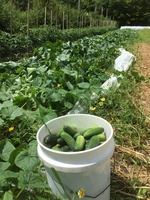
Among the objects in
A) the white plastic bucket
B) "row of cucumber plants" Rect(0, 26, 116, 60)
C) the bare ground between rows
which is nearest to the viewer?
the white plastic bucket

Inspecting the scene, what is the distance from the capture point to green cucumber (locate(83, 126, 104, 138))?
159 cm

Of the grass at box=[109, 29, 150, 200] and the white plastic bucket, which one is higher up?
the white plastic bucket

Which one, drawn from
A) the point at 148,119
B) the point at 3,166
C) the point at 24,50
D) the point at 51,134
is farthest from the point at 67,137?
the point at 24,50

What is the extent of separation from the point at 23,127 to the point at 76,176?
3.44ft

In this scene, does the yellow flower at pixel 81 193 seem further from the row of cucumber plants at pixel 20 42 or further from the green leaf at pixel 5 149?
the row of cucumber plants at pixel 20 42

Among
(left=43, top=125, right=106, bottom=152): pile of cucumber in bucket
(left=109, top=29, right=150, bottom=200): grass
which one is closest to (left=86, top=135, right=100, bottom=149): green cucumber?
(left=43, top=125, right=106, bottom=152): pile of cucumber in bucket

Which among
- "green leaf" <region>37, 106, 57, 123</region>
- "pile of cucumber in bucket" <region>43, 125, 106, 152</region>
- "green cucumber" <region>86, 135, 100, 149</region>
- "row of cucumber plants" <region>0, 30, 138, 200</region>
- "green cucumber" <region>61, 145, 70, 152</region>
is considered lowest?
"row of cucumber plants" <region>0, 30, 138, 200</region>

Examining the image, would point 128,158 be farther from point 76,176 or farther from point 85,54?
point 85,54

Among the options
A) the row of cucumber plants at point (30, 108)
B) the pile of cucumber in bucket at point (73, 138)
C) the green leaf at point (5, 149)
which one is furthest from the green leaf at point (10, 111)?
the pile of cucumber in bucket at point (73, 138)

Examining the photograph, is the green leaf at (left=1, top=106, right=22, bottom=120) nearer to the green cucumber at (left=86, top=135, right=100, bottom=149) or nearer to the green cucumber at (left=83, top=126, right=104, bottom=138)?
the green cucumber at (left=83, top=126, right=104, bottom=138)

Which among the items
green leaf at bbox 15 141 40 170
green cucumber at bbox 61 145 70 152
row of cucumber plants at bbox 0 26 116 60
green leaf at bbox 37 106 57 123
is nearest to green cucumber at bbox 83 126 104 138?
green cucumber at bbox 61 145 70 152

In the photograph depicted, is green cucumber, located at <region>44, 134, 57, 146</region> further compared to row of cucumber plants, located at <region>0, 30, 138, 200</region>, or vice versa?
green cucumber, located at <region>44, 134, 57, 146</region>

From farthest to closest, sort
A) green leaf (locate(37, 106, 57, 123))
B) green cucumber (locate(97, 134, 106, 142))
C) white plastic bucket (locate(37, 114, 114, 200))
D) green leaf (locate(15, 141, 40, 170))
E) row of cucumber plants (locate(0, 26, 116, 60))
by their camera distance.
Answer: row of cucumber plants (locate(0, 26, 116, 60))
green leaf (locate(37, 106, 57, 123))
green cucumber (locate(97, 134, 106, 142))
green leaf (locate(15, 141, 40, 170))
white plastic bucket (locate(37, 114, 114, 200))

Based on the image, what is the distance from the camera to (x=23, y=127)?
2.26 m
